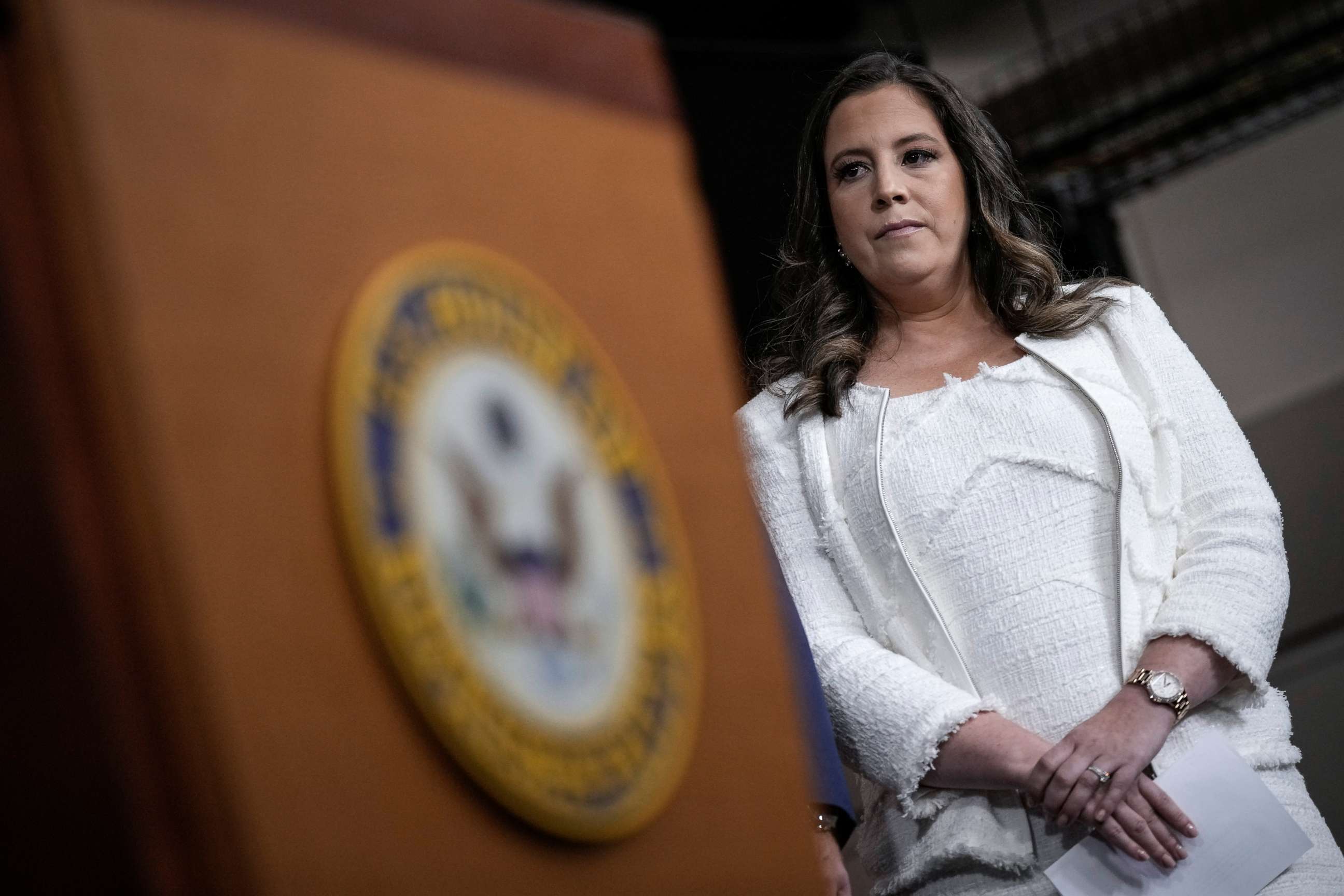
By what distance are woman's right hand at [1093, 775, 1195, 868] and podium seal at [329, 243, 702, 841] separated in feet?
3.00

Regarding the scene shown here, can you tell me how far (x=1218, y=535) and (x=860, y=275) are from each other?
50 cm

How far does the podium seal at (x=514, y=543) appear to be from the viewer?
416 mm

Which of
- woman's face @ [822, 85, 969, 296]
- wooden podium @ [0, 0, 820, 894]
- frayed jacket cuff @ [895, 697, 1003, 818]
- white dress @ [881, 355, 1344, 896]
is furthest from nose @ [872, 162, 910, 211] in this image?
wooden podium @ [0, 0, 820, 894]

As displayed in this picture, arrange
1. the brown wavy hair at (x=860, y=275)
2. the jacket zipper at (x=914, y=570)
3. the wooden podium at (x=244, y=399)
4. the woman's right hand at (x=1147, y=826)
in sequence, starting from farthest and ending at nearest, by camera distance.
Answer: the brown wavy hair at (x=860, y=275), the jacket zipper at (x=914, y=570), the woman's right hand at (x=1147, y=826), the wooden podium at (x=244, y=399)

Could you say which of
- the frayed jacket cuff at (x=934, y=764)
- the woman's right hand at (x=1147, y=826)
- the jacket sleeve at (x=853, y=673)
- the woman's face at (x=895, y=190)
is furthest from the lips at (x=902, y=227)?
the woman's right hand at (x=1147, y=826)

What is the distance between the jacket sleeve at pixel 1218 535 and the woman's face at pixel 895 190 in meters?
0.23

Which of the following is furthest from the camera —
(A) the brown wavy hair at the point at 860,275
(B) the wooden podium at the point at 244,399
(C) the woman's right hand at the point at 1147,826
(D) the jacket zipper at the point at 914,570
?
(A) the brown wavy hair at the point at 860,275

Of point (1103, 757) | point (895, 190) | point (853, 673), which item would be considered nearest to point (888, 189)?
point (895, 190)

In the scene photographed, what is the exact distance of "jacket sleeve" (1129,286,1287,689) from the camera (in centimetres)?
136

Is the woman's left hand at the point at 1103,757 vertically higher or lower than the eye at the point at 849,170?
lower

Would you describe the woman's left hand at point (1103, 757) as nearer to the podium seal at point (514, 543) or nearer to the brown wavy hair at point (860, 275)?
the brown wavy hair at point (860, 275)

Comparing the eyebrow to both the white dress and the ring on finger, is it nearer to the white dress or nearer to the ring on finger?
the white dress

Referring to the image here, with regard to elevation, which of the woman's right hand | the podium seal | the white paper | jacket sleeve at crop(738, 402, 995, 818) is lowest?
the white paper

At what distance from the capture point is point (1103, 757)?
4.28 feet
